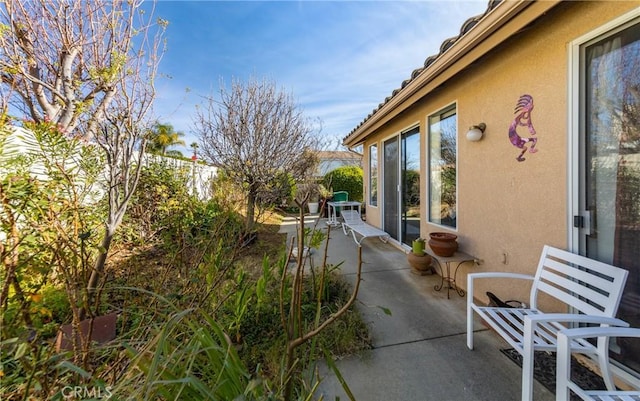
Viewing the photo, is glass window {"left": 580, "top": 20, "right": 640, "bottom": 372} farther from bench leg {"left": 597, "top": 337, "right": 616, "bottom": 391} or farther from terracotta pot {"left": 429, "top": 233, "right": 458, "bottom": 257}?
terracotta pot {"left": 429, "top": 233, "right": 458, "bottom": 257}

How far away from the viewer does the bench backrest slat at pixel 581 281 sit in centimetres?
168

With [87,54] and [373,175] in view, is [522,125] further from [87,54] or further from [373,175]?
[87,54]

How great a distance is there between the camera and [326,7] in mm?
4414

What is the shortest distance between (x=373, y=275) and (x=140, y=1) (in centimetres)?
488

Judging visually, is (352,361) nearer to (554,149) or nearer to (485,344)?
(485,344)

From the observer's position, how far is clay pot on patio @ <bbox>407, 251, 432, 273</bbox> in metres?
3.97

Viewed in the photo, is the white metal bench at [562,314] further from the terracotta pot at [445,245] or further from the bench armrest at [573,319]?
the terracotta pot at [445,245]

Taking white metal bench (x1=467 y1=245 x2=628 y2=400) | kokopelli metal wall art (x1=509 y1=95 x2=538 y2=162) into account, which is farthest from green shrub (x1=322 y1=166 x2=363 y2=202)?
white metal bench (x1=467 y1=245 x2=628 y2=400)

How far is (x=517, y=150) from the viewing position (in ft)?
8.79

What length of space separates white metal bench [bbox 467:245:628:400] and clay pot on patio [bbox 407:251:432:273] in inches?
62.2

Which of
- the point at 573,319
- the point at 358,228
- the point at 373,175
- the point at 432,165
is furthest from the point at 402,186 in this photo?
the point at 573,319

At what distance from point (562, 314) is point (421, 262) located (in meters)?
2.28

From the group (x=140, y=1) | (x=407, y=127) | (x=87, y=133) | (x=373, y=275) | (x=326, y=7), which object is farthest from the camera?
(x=407, y=127)

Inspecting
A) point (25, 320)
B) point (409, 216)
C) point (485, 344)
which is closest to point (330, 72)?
point (409, 216)
